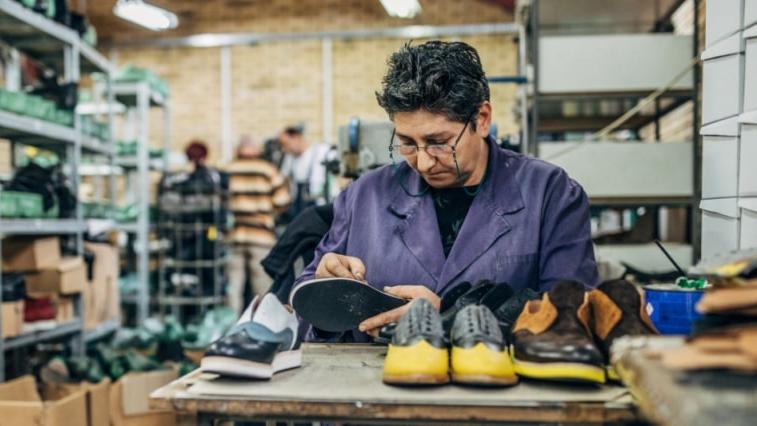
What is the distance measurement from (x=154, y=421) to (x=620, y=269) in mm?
2426

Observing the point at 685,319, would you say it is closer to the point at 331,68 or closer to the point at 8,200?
the point at 8,200

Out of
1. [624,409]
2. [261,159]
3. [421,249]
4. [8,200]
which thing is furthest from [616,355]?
[261,159]

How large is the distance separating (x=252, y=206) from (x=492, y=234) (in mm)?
6251

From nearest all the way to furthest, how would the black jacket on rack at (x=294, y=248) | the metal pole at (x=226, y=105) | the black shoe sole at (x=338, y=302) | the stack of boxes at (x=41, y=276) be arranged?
the black shoe sole at (x=338, y=302)
the black jacket on rack at (x=294, y=248)
the stack of boxes at (x=41, y=276)
the metal pole at (x=226, y=105)

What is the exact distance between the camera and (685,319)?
1731mm

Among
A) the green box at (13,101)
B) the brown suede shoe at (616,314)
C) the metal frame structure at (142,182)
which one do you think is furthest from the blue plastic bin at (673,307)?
the metal frame structure at (142,182)

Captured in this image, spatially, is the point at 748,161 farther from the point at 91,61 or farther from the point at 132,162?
the point at 132,162

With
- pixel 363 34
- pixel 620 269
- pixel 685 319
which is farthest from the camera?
pixel 363 34

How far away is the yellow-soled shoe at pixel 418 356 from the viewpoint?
120cm

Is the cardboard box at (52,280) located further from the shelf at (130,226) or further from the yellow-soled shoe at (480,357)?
the yellow-soled shoe at (480,357)

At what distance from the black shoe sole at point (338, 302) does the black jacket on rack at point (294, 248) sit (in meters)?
0.79

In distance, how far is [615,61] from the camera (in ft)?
13.2

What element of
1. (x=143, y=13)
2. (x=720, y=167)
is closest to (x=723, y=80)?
(x=720, y=167)

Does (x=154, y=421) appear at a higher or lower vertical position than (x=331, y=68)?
lower
